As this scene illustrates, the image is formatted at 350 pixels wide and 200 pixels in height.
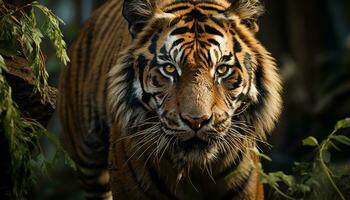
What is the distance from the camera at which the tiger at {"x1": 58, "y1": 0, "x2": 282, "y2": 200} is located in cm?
430

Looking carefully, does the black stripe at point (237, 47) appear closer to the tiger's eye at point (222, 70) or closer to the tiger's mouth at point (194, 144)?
the tiger's eye at point (222, 70)

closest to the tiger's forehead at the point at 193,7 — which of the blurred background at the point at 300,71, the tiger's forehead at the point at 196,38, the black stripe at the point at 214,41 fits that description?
the tiger's forehead at the point at 196,38

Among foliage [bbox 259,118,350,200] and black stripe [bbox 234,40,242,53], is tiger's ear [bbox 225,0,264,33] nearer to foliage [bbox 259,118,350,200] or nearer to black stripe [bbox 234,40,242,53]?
black stripe [bbox 234,40,242,53]

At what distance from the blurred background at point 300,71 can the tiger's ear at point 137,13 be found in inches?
187

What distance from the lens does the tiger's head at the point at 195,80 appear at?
14.0 feet

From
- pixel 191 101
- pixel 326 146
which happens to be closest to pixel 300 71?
pixel 326 146

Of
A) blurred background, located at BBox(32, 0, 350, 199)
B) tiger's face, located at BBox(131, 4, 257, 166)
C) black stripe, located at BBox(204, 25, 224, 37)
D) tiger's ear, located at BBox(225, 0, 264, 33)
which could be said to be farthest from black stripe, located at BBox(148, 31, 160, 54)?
blurred background, located at BBox(32, 0, 350, 199)

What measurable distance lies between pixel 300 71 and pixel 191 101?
7.61 meters

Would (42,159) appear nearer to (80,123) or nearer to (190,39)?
(190,39)

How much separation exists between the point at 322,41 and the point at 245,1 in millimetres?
9018

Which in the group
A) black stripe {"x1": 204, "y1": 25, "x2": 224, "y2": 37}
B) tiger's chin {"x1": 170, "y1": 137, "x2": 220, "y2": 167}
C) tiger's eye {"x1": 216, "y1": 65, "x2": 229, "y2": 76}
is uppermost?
black stripe {"x1": 204, "y1": 25, "x2": 224, "y2": 37}

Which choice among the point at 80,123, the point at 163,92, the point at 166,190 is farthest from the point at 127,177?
the point at 80,123

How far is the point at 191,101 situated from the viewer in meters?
4.19

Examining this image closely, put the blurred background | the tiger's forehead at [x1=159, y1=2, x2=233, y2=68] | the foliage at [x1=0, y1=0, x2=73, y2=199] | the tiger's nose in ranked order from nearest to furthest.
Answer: the foliage at [x1=0, y1=0, x2=73, y2=199] < the tiger's nose < the tiger's forehead at [x1=159, y1=2, x2=233, y2=68] < the blurred background
